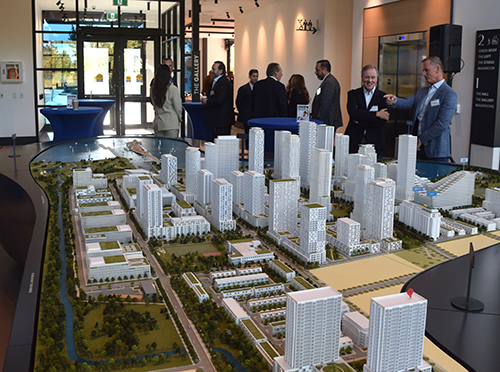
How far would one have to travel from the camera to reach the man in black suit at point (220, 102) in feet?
29.5

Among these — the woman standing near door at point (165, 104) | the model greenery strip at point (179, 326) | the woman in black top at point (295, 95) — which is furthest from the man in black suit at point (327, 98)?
the model greenery strip at point (179, 326)

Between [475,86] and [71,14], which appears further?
[71,14]

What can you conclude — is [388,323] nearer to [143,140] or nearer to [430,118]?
[430,118]

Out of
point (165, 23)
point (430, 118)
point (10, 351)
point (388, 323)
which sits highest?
point (165, 23)

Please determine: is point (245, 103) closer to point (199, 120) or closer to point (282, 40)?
point (199, 120)

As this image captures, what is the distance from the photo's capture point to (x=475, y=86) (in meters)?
8.91

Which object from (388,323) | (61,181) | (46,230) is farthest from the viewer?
(61,181)

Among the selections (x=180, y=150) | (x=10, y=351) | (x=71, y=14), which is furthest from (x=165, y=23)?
(x=10, y=351)

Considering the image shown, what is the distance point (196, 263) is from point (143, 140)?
16.5ft

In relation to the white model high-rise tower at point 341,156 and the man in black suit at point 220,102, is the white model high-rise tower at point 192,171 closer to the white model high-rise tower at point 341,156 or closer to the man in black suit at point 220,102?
the white model high-rise tower at point 341,156

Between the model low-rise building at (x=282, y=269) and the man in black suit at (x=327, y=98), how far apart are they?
4.79m

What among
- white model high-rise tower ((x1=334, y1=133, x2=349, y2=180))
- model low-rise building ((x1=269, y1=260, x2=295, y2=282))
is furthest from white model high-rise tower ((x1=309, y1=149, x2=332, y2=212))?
model low-rise building ((x1=269, y1=260, x2=295, y2=282))

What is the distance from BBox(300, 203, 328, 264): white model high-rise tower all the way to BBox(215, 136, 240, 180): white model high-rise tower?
1999mm

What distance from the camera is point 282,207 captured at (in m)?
4.27
